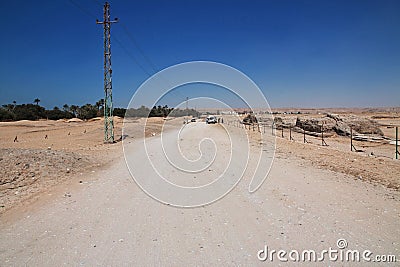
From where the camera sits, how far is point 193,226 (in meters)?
4.70

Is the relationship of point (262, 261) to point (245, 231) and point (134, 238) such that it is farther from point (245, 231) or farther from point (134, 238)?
point (134, 238)

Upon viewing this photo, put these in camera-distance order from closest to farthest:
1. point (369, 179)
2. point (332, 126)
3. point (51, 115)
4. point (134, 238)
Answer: point (134, 238) → point (369, 179) → point (332, 126) → point (51, 115)

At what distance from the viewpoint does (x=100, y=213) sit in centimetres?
536

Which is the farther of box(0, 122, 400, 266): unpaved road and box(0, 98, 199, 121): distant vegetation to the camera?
box(0, 98, 199, 121): distant vegetation

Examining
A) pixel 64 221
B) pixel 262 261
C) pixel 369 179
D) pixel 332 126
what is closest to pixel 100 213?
pixel 64 221

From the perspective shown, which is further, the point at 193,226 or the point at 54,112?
the point at 54,112

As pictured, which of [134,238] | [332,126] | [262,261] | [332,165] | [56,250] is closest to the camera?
[262,261]

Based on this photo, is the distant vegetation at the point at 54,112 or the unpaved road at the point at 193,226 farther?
the distant vegetation at the point at 54,112

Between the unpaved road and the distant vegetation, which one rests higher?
the distant vegetation

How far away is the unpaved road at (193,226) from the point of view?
3709 millimetres

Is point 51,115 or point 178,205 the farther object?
point 51,115

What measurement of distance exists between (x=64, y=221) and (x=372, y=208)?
644 centimetres

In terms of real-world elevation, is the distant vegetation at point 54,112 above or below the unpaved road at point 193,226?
above

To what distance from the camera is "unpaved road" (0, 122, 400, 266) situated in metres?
3.71
